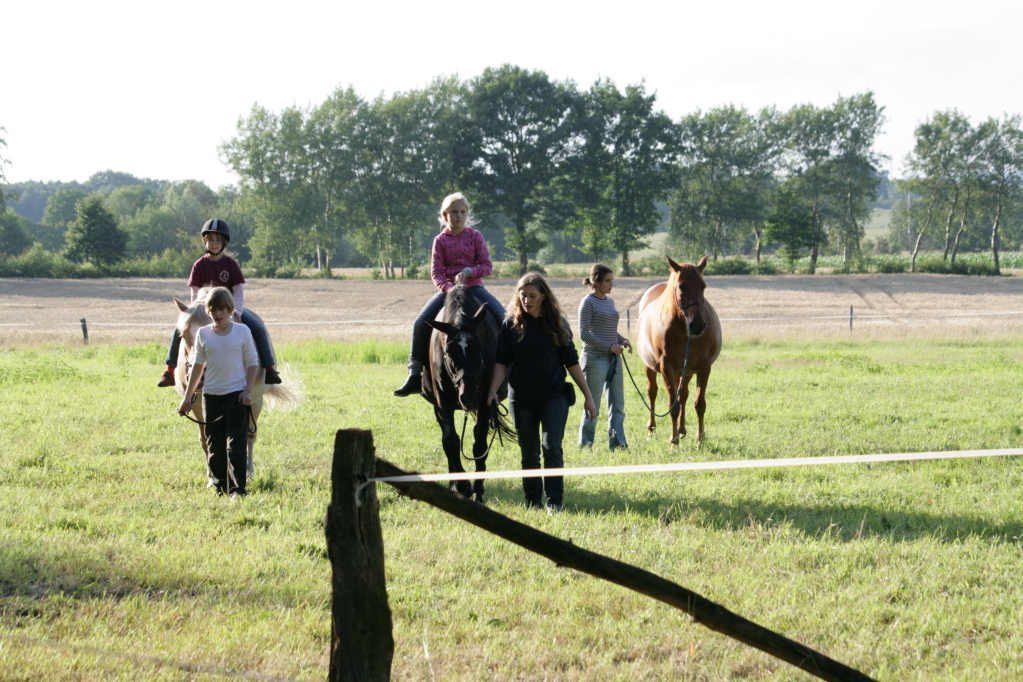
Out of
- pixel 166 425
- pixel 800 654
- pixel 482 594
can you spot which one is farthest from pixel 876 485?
pixel 166 425

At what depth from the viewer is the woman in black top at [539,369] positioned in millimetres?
5918

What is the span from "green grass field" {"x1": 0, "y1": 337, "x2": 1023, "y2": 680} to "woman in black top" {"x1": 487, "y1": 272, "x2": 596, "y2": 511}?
1.57 ft

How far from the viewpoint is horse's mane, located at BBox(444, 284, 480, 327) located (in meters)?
6.25

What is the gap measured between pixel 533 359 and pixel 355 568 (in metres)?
3.51

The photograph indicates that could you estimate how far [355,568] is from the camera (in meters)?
2.57

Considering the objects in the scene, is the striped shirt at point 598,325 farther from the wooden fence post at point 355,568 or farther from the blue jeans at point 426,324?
the wooden fence post at point 355,568

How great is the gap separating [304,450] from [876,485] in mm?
5745

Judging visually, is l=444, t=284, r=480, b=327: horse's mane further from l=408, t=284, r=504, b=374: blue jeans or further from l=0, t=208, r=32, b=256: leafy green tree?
l=0, t=208, r=32, b=256: leafy green tree

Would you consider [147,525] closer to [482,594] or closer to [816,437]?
[482,594]

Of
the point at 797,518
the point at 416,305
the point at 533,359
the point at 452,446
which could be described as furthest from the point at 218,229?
the point at 416,305

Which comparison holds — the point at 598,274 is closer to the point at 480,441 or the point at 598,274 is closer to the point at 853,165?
the point at 480,441

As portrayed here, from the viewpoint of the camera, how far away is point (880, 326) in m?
24.4

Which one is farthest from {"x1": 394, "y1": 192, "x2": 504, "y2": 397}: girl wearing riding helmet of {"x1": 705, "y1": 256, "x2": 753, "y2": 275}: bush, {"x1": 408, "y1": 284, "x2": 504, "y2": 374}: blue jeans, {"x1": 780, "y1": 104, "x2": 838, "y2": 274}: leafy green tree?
{"x1": 780, "y1": 104, "x2": 838, "y2": 274}: leafy green tree

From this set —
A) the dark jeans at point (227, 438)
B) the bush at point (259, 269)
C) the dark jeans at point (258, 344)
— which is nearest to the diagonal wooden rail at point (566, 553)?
the dark jeans at point (227, 438)
